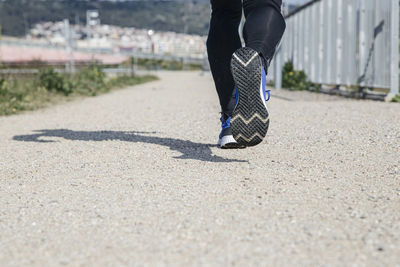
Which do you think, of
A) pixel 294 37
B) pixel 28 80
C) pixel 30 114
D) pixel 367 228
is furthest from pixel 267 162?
pixel 294 37

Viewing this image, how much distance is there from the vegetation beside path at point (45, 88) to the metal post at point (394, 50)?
5109 millimetres

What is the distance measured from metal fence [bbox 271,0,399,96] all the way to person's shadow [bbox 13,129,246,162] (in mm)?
4636

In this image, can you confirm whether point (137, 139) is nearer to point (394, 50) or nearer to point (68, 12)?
point (394, 50)

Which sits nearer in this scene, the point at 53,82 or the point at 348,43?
the point at 348,43

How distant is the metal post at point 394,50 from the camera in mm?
7480

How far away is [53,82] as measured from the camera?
10.2 metres

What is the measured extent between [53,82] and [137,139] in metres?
6.67

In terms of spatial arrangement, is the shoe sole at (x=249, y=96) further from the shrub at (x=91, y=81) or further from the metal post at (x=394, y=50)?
the shrub at (x=91, y=81)

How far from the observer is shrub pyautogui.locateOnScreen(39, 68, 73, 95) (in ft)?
33.4

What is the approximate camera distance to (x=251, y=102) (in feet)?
7.83

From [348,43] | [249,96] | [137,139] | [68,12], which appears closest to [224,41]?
[249,96]

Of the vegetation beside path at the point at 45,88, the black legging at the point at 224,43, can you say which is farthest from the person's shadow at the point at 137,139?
the vegetation beside path at the point at 45,88

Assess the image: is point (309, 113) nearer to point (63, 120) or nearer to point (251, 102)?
point (63, 120)

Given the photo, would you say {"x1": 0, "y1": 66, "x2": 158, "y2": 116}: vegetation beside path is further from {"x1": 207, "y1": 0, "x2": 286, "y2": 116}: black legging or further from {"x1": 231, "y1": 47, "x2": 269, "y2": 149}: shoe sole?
{"x1": 231, "y1": 47, "x2": 269, "y2": 149}: shoe sole
